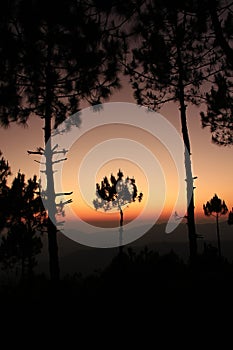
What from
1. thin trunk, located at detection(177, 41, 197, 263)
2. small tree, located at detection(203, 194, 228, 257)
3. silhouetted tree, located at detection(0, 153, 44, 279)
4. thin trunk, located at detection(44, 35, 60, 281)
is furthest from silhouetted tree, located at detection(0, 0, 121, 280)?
small tree, located at detection(203, 194, 228, 257)

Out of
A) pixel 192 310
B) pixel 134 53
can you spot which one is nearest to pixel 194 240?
pixel 192 310

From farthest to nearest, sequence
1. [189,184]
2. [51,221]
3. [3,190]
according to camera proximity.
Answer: [3,190], [189,184], [51,221]

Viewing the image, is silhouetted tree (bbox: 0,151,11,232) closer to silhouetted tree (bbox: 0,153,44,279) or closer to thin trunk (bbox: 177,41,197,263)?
silhouetted tree (bbox: 0,153,44,279)

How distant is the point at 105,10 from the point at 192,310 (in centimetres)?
698

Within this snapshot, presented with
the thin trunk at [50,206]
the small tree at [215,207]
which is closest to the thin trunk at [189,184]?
the thin trunk at [50,206]

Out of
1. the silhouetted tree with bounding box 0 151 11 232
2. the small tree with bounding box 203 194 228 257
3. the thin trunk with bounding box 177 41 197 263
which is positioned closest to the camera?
the thin trunk with bounding box 177 41 197 263

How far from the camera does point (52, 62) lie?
412 inches

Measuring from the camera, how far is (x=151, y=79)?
11461 millimetres

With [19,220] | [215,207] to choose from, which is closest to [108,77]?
[19,220]

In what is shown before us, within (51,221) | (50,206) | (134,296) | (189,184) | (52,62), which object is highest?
(52,62)

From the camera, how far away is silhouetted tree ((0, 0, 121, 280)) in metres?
7.09

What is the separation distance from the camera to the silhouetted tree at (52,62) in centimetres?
709

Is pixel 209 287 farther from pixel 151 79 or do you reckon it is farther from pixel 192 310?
pixel 151 79

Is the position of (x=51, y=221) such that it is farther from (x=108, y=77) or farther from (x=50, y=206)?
(x=108, y=77)
